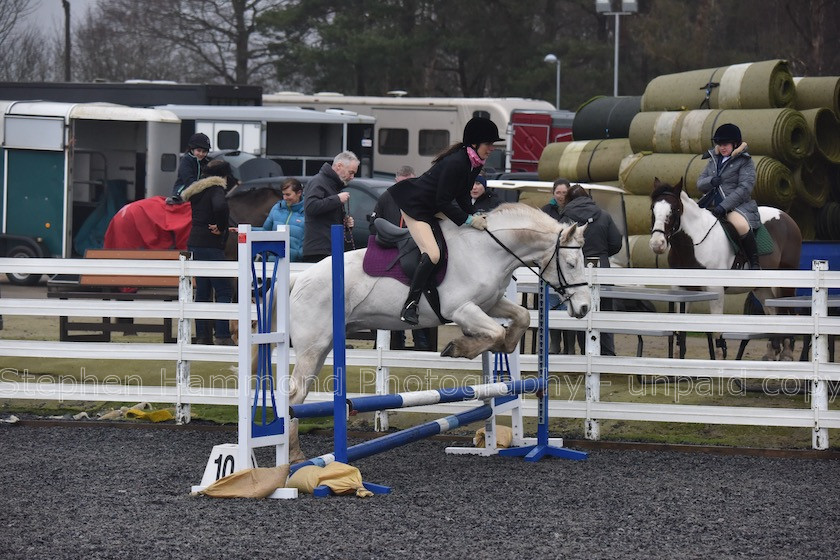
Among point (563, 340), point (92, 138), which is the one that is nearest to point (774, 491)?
point (563, 340)

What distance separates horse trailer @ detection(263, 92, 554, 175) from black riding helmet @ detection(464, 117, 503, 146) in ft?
71.7

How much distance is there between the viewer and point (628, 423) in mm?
9617

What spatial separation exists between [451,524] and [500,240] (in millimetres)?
2393

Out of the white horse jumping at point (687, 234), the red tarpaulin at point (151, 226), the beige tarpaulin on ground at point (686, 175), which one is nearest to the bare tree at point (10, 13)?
the red tarpaulin at point (151, 226)

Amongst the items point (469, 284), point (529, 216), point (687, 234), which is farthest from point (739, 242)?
point (469, 284)

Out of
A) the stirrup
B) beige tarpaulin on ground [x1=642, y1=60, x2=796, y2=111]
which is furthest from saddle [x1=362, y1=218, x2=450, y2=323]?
beige tarpaulin on ground [x1=642, y1=60, x2=796, y2=111]

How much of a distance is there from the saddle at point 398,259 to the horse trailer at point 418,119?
71.4 ft

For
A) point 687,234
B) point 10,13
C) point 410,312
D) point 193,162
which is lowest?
point 410,312

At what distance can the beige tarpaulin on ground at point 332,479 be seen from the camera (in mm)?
6984

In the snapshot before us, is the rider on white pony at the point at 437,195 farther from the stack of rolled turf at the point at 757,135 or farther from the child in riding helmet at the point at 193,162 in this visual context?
the stack of rolled turf at the point at 757,135

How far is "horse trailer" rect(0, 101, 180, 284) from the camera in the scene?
20.7 metres

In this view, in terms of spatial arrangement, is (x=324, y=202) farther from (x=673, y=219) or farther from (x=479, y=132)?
(x=673, y=219)

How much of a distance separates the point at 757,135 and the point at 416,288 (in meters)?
9.36

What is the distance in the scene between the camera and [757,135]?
16031mm
